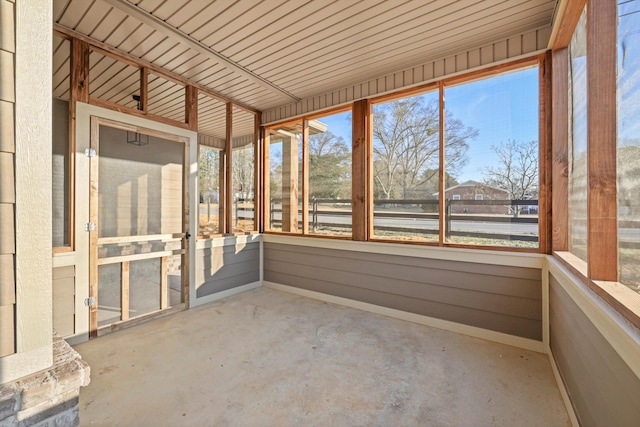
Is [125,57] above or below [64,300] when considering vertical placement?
above

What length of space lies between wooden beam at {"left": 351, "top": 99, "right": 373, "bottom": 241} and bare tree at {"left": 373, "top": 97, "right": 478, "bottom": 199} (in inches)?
5.1

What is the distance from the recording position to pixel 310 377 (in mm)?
2143

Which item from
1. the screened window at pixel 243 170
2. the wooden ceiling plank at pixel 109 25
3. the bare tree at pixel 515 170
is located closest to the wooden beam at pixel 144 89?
the wooden ceiling plank at pixel 109 25

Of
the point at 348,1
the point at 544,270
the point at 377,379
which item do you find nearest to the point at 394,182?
the point at 544,270

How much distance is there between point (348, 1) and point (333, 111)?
1788 mm

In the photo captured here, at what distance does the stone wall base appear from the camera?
2.69ft

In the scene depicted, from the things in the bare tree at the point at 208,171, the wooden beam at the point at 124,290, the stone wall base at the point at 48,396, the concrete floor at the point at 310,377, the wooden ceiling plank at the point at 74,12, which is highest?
the wooden ceiling plank at the point at 74,12

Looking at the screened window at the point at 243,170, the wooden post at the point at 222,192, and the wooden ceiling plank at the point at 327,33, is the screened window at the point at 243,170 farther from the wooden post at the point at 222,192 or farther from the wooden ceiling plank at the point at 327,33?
the wooden ceiling plank at the point at 327,33

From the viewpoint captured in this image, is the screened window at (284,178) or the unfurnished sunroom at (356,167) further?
the screened window at (284,178)

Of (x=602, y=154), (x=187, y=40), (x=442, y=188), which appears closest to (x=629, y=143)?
(x=602, y=154)

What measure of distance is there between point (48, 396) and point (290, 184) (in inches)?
147

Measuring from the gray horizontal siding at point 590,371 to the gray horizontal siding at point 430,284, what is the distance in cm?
39

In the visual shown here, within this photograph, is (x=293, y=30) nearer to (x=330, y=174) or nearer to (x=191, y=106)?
(x=191, y=106)

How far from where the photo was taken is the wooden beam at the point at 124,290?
2.98m
